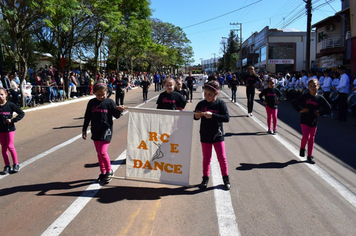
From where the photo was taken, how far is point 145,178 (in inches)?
195

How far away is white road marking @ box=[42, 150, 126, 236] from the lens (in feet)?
12.1

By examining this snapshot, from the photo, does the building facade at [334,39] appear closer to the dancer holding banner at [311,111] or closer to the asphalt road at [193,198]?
the dancer holding banner at [311,111]

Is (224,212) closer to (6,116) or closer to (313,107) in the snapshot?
(313,107)

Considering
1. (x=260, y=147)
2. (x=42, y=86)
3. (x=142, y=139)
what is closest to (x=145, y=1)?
(x=42, y=86)

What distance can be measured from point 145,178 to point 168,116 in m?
1.09

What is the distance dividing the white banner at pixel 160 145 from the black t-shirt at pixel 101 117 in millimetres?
402

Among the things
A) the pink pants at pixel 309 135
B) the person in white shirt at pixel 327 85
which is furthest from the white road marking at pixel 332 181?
the person in white shirt at pixel 327 85

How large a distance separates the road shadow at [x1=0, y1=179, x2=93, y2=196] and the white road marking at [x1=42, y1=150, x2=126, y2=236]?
0.27 m

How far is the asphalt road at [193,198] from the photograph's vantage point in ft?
12.2

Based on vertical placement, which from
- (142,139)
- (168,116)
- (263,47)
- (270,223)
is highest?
(263,47)

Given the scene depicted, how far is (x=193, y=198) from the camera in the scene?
454cm

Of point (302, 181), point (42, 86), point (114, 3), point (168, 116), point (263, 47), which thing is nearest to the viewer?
point (168, 116)

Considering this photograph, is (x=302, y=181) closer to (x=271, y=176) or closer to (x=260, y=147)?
(x=271, y=176)

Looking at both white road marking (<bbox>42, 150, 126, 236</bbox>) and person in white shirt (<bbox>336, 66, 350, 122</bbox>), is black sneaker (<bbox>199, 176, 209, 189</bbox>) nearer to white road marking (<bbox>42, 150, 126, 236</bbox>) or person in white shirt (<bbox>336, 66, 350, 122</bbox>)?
white road marking (<bbox>42, 150, 126, 236</bbox>)
